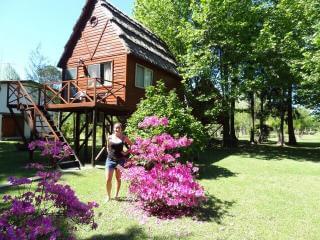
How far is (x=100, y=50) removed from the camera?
18766mm

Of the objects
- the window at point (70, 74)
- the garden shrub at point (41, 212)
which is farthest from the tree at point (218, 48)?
the garden shrub at point (41, 212)

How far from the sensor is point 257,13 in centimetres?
2331

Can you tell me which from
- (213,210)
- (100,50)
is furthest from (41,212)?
(100,50)

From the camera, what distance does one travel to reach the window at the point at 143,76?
18703 millimetres

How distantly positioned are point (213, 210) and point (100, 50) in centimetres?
1355

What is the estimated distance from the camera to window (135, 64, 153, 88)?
18703mm

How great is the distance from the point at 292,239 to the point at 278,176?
→ 23.3 ft

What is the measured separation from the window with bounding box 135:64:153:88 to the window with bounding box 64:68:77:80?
4.38m

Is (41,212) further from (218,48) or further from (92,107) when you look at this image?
(218,48)

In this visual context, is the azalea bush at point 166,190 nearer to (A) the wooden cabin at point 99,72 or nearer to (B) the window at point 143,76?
(A) the wooden cabin at point 99,72

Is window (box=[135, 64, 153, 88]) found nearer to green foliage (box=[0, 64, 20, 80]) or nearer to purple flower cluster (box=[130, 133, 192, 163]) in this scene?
purple flower cluster (box=[130, 133, 192, 163])

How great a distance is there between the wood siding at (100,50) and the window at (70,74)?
0.26 m

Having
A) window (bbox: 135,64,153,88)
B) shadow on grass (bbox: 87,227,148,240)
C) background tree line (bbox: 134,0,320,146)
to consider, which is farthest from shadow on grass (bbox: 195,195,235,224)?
background tree line (bbox: 134,0,320,146)

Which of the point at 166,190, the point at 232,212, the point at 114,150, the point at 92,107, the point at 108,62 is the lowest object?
the point at 232,212
